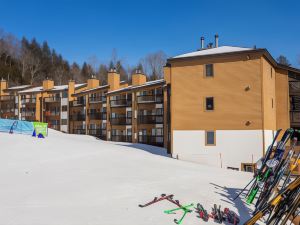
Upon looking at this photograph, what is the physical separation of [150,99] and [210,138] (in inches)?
790

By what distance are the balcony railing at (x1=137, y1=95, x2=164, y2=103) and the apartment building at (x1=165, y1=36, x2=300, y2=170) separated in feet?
54.5

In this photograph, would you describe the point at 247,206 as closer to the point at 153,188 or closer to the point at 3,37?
the point at 153,188

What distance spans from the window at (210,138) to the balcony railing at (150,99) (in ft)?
60.5

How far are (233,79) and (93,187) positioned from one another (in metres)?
16.1

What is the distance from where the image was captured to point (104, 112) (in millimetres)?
53250

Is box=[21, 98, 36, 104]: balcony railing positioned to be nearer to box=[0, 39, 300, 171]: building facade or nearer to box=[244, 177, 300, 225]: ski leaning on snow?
box=[0, 39, 300, 171]: building facade

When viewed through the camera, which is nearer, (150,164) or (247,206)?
(247,206)

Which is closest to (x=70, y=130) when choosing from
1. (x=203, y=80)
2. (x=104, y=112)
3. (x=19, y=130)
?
(x=104, y=112)

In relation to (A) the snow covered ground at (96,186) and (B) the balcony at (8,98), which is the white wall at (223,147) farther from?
(B) the balcony at (8,98)

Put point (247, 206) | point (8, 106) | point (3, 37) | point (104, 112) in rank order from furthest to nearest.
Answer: point (3, 37), point (8, 106), point (104, 112), point (247, 206)

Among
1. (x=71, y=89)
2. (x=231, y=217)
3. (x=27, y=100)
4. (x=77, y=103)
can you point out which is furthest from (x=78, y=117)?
(x=231, y=217)

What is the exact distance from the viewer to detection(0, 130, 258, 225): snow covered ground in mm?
12375

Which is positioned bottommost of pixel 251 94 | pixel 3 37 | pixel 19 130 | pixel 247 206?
pixel 247 206

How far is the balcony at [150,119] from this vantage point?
44.9 metres
